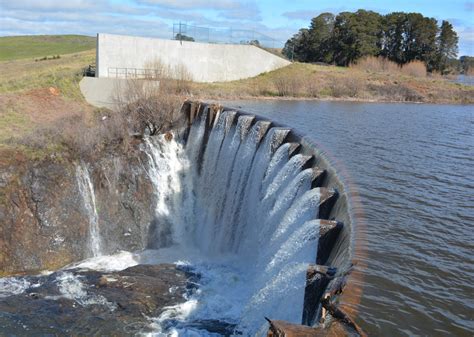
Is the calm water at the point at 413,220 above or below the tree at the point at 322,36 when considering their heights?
below

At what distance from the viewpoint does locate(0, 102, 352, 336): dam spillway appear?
8836 millimetres

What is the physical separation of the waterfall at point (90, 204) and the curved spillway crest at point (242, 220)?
2.31 meters

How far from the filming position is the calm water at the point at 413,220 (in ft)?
22.4

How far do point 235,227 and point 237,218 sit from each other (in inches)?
13.5

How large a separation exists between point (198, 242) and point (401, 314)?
12.7 m

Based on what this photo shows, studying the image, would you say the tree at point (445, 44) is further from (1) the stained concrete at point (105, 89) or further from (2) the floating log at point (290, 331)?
(2) the floating log at point (290, 331)

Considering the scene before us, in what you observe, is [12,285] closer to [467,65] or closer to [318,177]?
[318,177]

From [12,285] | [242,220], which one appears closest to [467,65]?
[242,220]

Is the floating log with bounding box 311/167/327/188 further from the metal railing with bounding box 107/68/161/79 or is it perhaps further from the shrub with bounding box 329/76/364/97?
the shrub with bounding box 329/76/364/97

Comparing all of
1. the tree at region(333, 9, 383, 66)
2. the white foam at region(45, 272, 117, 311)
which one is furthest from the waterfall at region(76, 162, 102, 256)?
the tree at region(333, 9, 383, 66)

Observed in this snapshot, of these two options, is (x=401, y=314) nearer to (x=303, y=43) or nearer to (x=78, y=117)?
(x=78, y=117)

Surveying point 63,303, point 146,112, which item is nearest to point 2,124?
point 146,112

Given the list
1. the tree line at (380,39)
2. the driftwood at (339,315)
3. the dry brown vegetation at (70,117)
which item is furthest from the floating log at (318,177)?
the tree line at (380,39)

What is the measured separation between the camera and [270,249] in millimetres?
11727
